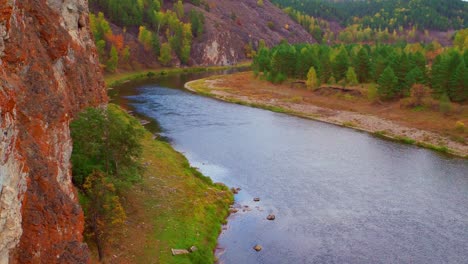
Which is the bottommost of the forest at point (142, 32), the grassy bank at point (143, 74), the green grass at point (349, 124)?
the green grass at point (349, 124)

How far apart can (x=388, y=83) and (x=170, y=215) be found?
7407 cm

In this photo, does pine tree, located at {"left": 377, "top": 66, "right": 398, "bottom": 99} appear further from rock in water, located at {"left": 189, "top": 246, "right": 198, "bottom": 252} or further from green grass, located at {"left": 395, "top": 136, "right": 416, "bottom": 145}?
rock in water, located at {"left": 189, "top": 246, "right": 198, "bottom": 252}

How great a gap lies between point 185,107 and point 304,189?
55015 mm

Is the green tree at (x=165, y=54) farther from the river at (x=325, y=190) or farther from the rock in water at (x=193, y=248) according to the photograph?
the rock in water at (x=193, y=248)

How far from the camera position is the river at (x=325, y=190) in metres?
41.7

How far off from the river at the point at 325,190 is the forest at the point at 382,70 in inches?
951

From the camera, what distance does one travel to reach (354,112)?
330ft

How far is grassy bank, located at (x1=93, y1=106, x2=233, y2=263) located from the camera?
3703 cm

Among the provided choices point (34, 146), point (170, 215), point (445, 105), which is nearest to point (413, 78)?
point (445, 105)

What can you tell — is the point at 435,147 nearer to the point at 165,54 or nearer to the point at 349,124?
the point at 349,124

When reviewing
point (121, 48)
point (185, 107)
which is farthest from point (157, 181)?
point (121, 48)

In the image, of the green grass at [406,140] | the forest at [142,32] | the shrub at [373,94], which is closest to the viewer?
the green grass at [406,140]

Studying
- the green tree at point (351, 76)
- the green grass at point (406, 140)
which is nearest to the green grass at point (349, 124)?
the green grass at point (406, 140)

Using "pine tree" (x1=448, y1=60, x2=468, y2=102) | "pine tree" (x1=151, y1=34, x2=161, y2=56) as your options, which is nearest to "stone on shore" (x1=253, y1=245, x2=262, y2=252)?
"pine tree" (x1=448, y1=60, x2=468, y2=102)
